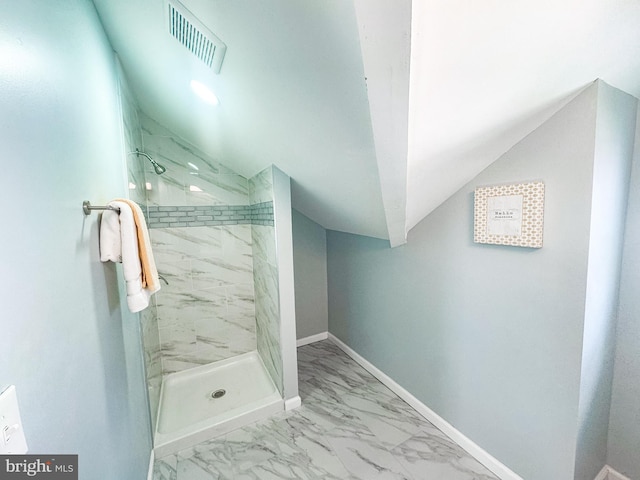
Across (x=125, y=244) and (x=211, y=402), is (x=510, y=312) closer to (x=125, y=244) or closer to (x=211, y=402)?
(x=125, y=244)

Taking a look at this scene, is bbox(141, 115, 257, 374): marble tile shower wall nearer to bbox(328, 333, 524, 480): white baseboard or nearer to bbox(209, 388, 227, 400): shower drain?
bbox(209, 388, 227, 400): shower drain

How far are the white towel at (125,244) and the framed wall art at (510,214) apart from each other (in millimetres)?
1610

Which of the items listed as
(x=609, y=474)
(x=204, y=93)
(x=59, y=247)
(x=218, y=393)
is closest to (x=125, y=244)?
(x=59, y=247)

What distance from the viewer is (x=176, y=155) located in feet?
8.02

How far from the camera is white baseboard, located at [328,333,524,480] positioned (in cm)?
156

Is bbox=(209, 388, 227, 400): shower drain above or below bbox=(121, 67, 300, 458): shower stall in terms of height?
below

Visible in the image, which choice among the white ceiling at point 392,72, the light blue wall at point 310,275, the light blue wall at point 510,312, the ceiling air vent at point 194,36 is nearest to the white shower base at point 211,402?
the light blue wall at point 310,275

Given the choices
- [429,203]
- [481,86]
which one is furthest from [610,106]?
[429,203]

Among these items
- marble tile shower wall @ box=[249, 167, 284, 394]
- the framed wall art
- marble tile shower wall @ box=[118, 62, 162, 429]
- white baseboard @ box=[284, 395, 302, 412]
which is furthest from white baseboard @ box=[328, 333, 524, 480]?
marble tile shower wall @ box=[118, 62, 162, 429]

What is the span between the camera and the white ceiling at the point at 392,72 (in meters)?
0.78

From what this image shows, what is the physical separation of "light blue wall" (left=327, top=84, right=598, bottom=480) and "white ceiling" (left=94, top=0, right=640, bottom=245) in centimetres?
15

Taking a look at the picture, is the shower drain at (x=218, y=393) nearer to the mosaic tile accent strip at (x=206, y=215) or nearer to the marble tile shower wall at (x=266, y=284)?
the marble tile shower wall at (x=266, y=284)

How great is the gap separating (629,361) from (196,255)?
3002 millimetres

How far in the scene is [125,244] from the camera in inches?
37.3
